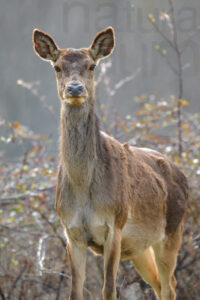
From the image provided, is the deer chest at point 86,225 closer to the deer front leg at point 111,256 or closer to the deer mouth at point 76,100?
the deer front leg at point 111,256

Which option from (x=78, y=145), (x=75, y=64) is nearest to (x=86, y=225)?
(x=78, y=145)

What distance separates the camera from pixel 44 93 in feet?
55.6

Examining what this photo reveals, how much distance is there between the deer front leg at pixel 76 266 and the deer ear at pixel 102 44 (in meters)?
1.89

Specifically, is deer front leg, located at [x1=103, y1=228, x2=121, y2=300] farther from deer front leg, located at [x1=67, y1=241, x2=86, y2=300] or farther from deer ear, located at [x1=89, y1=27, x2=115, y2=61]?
deer ear, located at [x1=89, y1=27, x2=115, y2=61]

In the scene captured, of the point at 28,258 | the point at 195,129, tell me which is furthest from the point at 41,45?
the point at 195,129

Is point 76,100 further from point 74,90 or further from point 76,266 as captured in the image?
point 76,266

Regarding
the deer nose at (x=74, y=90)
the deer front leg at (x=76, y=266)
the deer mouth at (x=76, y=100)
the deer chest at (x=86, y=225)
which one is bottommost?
the deer front leg at (x=76, y=266)

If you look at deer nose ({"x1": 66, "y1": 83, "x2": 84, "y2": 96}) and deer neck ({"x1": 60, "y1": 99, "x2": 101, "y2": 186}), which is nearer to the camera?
deer nose ({"x1": 66, "y1": 83, "x2": 84, "y2": 96})

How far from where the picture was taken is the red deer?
5.13 meters

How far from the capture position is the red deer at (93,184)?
513 cm

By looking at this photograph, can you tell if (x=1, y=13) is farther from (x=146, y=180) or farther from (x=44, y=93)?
(x=146, y=180)

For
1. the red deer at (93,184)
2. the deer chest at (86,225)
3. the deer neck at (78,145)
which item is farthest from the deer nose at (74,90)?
the deer chest at (86,225)

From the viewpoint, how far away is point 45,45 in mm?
5758

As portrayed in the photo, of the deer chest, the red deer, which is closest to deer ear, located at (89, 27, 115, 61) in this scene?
the red deer
